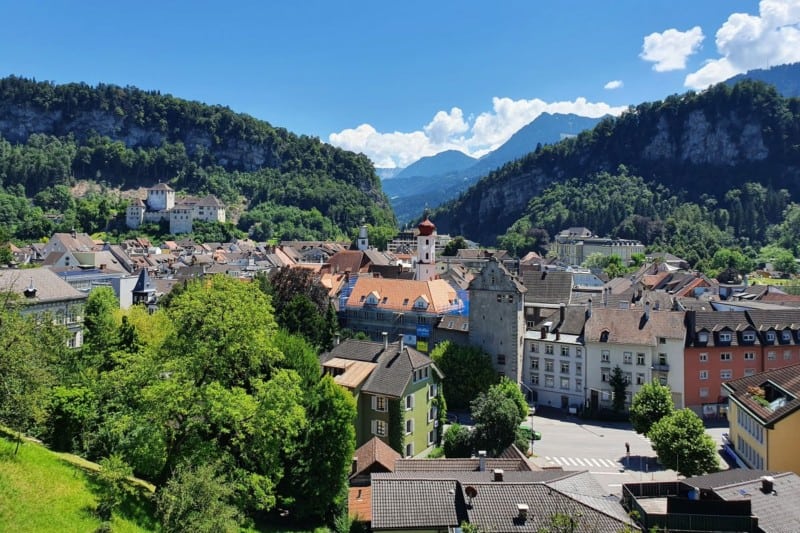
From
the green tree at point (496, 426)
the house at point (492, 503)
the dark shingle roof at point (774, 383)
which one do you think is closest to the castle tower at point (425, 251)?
the green tree at point (496, 426)

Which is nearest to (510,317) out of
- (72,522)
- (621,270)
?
(72,522)

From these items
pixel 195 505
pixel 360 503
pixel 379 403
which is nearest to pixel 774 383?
pixel 379 403

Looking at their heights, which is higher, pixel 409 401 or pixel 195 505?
pixel 195 505

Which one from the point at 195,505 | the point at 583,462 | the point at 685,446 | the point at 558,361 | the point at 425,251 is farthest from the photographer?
the point at 425,251

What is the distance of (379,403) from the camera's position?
1750 inches

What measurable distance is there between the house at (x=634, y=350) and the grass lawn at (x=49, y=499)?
1736 inches

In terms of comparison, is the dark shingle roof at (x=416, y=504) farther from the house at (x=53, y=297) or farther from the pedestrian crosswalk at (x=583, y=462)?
the house at (x=53, y=297)

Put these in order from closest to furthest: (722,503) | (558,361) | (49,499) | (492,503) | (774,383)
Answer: (49,499) → (722,503) → (492,503) → (774,383) → (558,361)

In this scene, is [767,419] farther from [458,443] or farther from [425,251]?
[425,251]

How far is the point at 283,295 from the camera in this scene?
70.4 meters

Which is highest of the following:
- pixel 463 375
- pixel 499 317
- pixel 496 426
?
pixel 499 317

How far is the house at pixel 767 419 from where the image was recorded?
35.0 m

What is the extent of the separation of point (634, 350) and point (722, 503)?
1431 inches

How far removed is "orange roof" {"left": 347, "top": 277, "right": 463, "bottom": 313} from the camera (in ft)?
230
